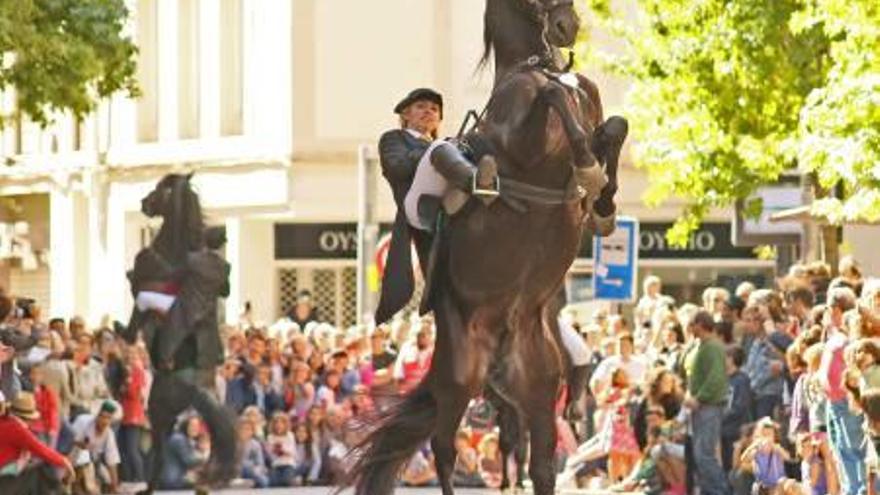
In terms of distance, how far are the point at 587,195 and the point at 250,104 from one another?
40.6m

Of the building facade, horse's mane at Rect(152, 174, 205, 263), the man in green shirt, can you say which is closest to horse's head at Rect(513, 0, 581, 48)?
horse's mane at Rect(152, 174, 205, 263)

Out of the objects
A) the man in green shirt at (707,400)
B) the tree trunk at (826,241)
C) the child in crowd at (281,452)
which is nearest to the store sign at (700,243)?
the tree trunk at (826,241)

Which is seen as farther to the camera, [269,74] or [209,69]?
[209,69]

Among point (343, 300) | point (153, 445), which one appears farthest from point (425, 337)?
point (343, 300)

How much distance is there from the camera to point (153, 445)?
2742 cm

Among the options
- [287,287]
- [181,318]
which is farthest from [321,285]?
[181,318]

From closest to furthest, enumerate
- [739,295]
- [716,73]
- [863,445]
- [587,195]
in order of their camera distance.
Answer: [587,195]
[863,445]
[739,295]
[716,73]

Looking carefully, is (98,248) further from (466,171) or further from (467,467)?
(466,171)

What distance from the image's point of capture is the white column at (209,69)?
202ft

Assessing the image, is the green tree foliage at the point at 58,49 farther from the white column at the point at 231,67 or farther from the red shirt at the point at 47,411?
the white column at the point at 231,67

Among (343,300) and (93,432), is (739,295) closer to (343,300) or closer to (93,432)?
(93,432)

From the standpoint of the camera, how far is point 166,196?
89.6 ft

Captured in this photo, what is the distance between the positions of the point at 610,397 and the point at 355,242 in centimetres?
2610

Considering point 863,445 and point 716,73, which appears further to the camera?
point 716,73
